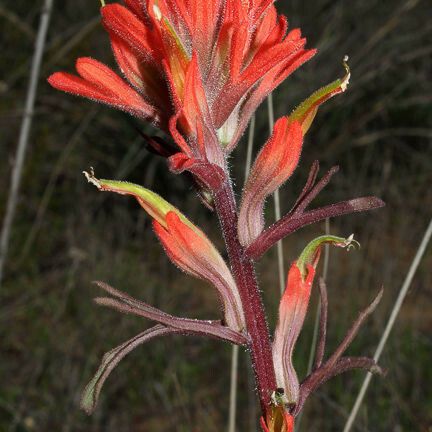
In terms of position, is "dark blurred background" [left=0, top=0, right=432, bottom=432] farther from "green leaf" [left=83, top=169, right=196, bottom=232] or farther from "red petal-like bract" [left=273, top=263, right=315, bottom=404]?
"green leaf" [left=83, top=169, right=196, bottom=232]

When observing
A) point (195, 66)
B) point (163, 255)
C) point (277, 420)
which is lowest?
point (277, 420)

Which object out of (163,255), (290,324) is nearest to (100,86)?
(290,324)

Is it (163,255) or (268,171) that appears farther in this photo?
(163,255)

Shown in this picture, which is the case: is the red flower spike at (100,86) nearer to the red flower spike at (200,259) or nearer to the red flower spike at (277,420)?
the red flower spike at (200,259)

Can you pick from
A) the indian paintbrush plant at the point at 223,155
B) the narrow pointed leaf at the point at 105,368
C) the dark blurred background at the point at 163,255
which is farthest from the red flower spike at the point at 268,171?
the dark blurred background at the point at 163,255

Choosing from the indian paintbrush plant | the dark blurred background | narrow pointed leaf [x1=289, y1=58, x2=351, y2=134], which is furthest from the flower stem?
the dark blurred background

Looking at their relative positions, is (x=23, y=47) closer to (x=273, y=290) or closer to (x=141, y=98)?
(x=273, y=290)

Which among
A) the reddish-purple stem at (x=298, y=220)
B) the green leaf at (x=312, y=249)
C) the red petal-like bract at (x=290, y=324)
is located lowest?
the red petal-like bract at (x=290, y=324)

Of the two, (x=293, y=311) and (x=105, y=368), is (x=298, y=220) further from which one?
(x=105, y=368)
